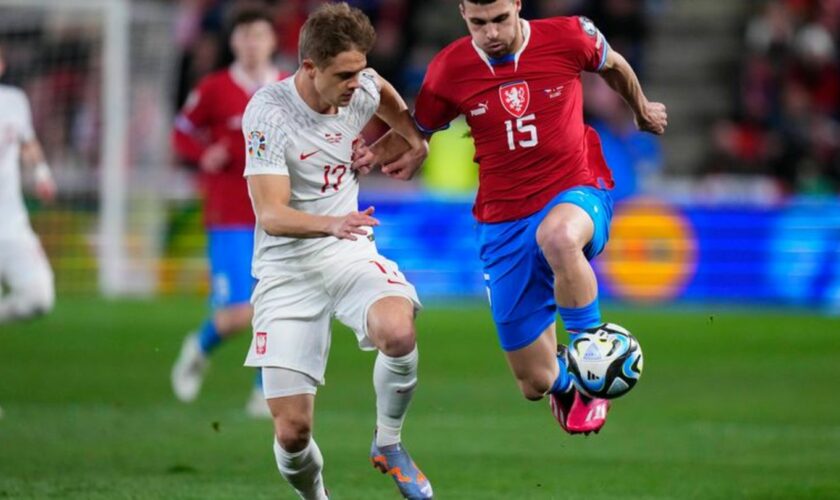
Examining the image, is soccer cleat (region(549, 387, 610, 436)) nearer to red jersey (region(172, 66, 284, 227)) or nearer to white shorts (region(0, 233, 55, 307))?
red jersey (region(172, 66, 284, 227))

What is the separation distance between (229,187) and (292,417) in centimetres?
473

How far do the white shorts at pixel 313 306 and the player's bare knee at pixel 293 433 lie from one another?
222mm

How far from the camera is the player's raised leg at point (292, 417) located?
276 inches

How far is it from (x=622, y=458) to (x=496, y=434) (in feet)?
4.17

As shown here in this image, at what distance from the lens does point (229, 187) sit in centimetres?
1152

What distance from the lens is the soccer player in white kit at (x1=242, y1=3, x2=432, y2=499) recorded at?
6.93 meters

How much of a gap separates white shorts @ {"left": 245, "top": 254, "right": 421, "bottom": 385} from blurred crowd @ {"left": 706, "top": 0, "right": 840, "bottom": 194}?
1419 cm

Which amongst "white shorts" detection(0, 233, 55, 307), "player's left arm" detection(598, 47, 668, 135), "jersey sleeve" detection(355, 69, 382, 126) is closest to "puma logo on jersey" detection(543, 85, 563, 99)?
"player's left arm" detection(598, 47, 668, 135)

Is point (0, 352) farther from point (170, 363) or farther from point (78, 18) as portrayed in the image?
point (78, 18)

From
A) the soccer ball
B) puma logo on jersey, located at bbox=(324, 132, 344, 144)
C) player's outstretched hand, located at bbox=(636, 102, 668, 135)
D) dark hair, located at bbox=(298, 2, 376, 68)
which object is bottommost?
the soccer ball

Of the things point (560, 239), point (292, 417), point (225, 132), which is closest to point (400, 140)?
point (560, 239)

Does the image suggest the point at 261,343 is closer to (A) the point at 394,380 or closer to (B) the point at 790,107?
(A) the point at 394,380

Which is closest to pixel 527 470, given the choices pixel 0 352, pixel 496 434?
pixel 496 434

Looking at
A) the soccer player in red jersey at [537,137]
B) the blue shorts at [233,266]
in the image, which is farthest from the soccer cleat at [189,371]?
the soccer player in red jersey at [537,137]
